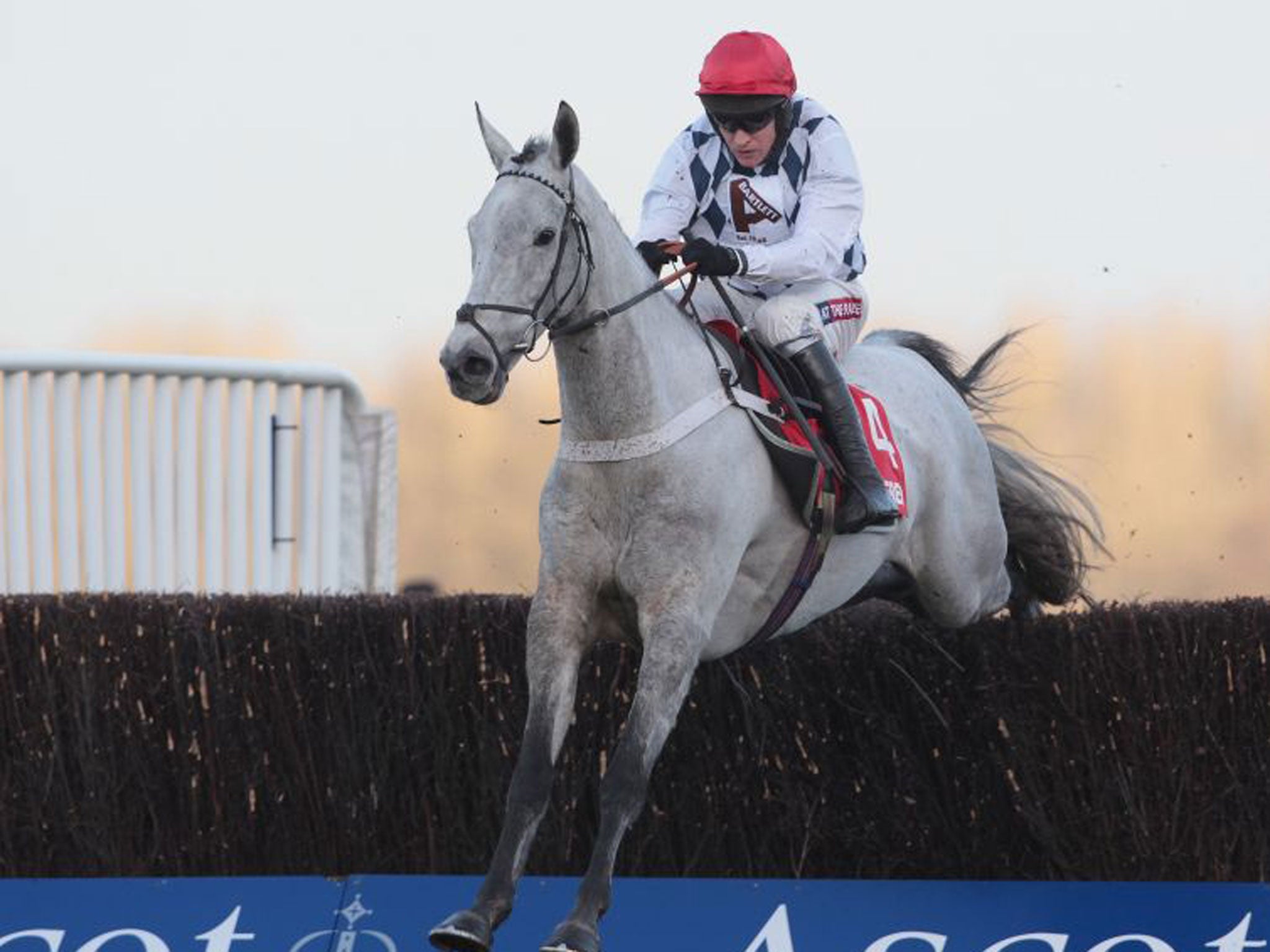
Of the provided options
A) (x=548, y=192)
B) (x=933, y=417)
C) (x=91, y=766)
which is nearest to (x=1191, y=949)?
(x=933, y=417)

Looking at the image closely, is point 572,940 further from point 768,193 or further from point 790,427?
point 768,193

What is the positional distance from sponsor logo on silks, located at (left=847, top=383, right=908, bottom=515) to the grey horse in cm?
14

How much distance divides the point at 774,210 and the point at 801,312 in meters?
0.30

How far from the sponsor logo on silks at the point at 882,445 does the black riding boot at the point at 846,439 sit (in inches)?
4.6

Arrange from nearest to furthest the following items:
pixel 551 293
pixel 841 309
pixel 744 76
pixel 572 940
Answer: pixel 572 940 → pixel 551 293 → pixel 744 76 → pixel 841 309

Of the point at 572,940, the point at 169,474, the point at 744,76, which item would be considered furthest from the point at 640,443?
the point at 169,474

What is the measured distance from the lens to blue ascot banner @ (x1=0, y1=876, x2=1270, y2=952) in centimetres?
647

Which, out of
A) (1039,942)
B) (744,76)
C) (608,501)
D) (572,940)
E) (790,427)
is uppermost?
(744,76)

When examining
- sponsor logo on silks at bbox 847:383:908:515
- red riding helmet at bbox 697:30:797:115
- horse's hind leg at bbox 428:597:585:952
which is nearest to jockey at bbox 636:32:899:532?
red riding helmet at bbox 697:30:797:115

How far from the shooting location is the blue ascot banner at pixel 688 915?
21.2 feet

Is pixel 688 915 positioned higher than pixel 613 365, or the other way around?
pixel 613 365

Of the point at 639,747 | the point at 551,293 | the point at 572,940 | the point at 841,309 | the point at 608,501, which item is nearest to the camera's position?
the point at 572,940

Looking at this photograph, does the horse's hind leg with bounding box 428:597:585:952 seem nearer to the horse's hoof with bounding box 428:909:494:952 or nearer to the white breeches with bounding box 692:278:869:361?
the horse's hoof with bounding box 428:909:494:952

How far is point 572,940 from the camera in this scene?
5.18 m
